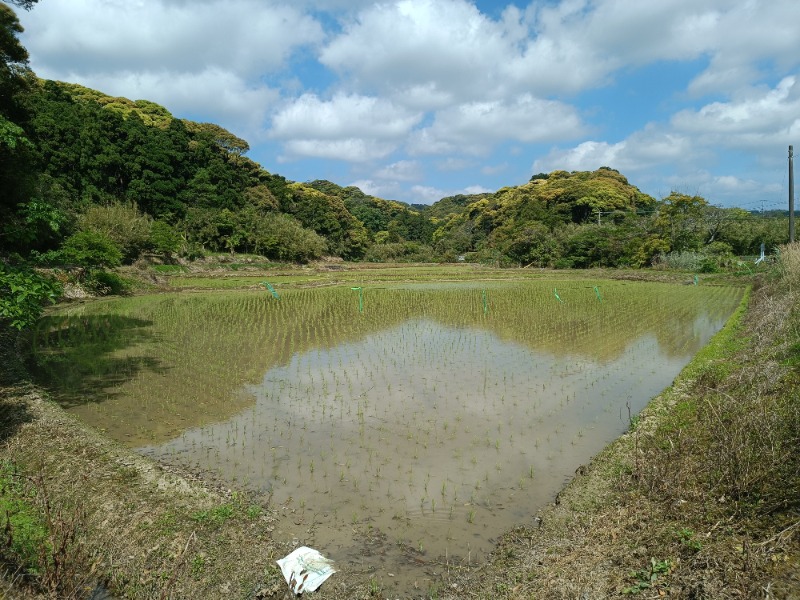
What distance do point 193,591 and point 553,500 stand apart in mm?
2945

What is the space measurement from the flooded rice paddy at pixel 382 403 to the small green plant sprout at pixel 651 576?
1.10 meters

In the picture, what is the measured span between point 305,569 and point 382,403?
380 cm

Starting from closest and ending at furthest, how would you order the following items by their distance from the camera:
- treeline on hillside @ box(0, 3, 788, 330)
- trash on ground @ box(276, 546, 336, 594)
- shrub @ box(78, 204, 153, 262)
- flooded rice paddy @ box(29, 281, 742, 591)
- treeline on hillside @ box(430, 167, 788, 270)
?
trash on ground @ box(276, 546, 336, 594) → flooded rice paddy @ box(29, 281, 742, 591) → shrub @ box(78, 204, 153, 262) → treeline on hillside @ box(0, 3, 788, 330) → treeline on hillside @ box(430, 167, 788, 270)

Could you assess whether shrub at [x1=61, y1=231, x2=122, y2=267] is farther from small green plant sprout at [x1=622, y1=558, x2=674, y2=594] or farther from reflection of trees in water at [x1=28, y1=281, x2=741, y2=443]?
small green plant sprout at [x1=622, y1=558, x2=674, y2=594]

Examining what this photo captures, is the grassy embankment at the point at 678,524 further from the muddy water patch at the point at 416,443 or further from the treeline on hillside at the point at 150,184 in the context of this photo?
the treeline on hillside at the point at 150,184

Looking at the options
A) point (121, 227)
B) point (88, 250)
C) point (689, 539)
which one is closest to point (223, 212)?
point (121, 227)

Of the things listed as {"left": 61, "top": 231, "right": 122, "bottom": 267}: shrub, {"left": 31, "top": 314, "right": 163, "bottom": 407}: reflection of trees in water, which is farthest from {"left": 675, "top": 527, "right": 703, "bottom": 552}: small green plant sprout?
{"left": 61, "top": 231, "right": 122, "bottom": 267}: shrub

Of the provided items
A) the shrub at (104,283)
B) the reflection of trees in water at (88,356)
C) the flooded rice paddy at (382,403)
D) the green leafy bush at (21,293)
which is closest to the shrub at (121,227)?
the shrub at (104,283)

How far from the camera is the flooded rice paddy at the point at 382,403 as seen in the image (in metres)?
3.94

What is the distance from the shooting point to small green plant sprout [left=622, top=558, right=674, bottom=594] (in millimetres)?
2564

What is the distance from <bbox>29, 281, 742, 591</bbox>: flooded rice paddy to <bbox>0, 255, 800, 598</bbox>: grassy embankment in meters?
0.36

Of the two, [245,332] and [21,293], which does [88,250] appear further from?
[21,293]

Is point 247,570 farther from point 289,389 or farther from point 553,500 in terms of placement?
point 289,389

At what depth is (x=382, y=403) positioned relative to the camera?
22.5ft
